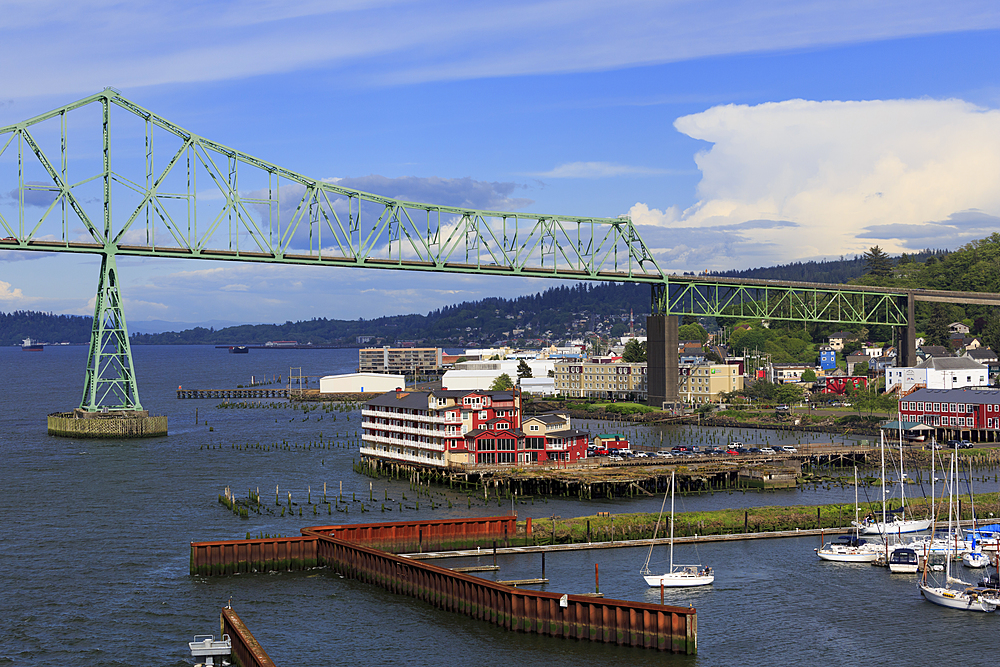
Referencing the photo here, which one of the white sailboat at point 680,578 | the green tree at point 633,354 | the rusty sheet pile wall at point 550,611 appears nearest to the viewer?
the rusty sheet pile wall at point 550,611

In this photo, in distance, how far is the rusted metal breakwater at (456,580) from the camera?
32344 millimetres

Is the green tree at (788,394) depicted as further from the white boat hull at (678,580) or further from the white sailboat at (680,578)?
the white boat hull at (678,580)

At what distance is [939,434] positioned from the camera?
283ft

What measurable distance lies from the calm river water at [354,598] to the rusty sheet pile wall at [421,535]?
3016mm

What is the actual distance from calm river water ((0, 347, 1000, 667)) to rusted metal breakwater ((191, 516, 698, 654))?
0.57 meters

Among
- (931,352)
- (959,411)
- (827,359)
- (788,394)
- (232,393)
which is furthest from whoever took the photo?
(827,359)

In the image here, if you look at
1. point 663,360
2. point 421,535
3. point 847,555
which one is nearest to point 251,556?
point 421,535

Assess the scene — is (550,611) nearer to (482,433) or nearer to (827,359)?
(482,433)

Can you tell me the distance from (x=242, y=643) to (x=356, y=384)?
129m

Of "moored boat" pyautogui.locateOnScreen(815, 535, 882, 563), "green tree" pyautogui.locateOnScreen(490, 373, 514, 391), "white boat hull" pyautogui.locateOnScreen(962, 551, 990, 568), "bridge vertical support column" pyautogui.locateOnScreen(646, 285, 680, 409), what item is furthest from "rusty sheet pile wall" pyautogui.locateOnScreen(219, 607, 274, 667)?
"green tree" pyautogui.locateOnScreen(490, 373, 514, 391)

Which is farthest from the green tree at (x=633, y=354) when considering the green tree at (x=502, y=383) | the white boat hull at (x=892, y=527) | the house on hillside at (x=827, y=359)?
the white boat hull at (x=892, y=527)

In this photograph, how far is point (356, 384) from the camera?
158375 mm

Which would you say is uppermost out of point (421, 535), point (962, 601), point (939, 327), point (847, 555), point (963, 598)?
point (939, 327)

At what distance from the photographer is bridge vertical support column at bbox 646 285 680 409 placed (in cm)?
11875
